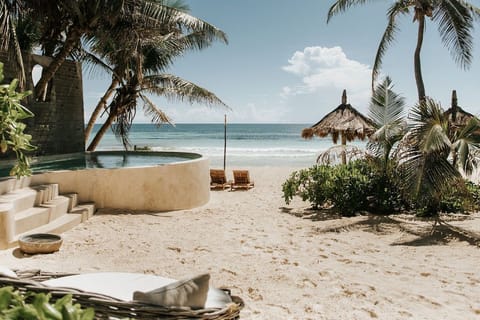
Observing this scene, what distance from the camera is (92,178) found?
7641mm

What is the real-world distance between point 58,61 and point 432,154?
31.2 feet

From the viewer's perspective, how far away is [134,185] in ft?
26.0

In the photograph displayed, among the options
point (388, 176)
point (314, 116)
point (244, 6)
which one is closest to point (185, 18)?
point (388, 176)

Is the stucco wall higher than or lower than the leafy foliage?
lower

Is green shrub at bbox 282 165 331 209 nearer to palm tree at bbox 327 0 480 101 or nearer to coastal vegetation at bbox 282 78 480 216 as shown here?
coastal vegetation at bbox 282 78 480 216

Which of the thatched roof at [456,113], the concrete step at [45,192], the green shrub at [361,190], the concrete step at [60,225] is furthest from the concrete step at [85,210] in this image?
the thatched roof at [456,113]

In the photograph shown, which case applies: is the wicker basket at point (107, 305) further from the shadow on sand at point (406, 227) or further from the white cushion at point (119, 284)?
the shadow on sand at point (406, 227)

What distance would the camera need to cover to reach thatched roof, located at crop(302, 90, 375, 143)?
10.8 m

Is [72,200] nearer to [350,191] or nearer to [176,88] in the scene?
[350,191]

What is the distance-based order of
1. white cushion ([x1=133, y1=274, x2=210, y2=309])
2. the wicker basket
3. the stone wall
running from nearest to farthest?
1. the wicker basket
2. white cushion ([x1=133, y1=274, x2=210, y2=309])
3. the stone wall

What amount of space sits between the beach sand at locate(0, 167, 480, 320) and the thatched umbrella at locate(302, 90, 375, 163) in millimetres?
3426

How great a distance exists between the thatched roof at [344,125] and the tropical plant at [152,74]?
13.1 ft

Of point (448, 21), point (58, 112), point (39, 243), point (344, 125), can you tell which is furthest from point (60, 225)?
point (448, 21)

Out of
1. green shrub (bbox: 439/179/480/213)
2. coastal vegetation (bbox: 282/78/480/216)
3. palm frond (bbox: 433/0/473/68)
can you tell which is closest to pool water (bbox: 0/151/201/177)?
coastal vegetation (bbox: 282/78/480/216)
